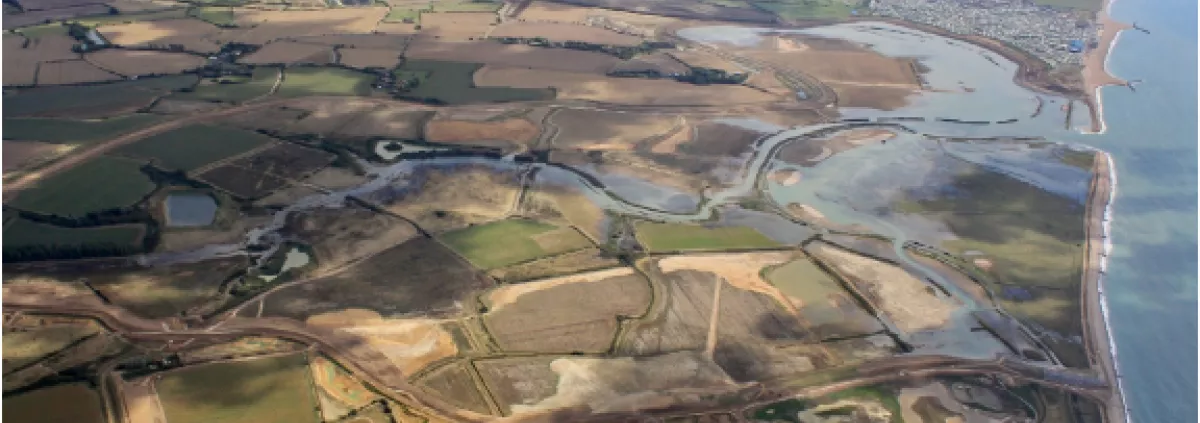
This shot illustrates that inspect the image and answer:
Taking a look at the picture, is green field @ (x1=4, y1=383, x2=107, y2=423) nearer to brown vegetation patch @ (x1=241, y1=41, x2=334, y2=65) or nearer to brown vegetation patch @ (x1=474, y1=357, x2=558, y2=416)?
brown vegetation patch @ (x1=474, y1=357, x2=558, y2=416)

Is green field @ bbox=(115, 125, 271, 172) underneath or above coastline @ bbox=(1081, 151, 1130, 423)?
above

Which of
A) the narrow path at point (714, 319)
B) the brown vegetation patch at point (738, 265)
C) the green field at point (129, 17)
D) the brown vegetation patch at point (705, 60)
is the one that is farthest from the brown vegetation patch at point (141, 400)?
the green field at point (129, 17)

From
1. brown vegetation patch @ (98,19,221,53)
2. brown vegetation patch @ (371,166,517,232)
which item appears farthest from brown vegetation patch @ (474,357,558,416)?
brown vegetation patch @ (98,19,221,53)

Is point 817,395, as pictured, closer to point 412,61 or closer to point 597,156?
point 597,156

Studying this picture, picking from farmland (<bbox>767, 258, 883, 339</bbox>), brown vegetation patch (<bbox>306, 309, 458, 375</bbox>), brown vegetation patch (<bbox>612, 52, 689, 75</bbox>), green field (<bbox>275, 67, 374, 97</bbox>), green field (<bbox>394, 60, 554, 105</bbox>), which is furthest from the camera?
brown vegetation patch (<bbox>612, 52, 689, 75</bbox>)

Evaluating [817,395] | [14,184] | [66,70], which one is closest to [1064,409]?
[817,395]

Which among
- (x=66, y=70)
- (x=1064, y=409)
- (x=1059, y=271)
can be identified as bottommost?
(x=1064, y=409)

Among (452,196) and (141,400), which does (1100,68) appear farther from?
(141,400)

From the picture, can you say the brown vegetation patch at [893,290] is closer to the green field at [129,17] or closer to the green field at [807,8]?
the green field at [807,8]
